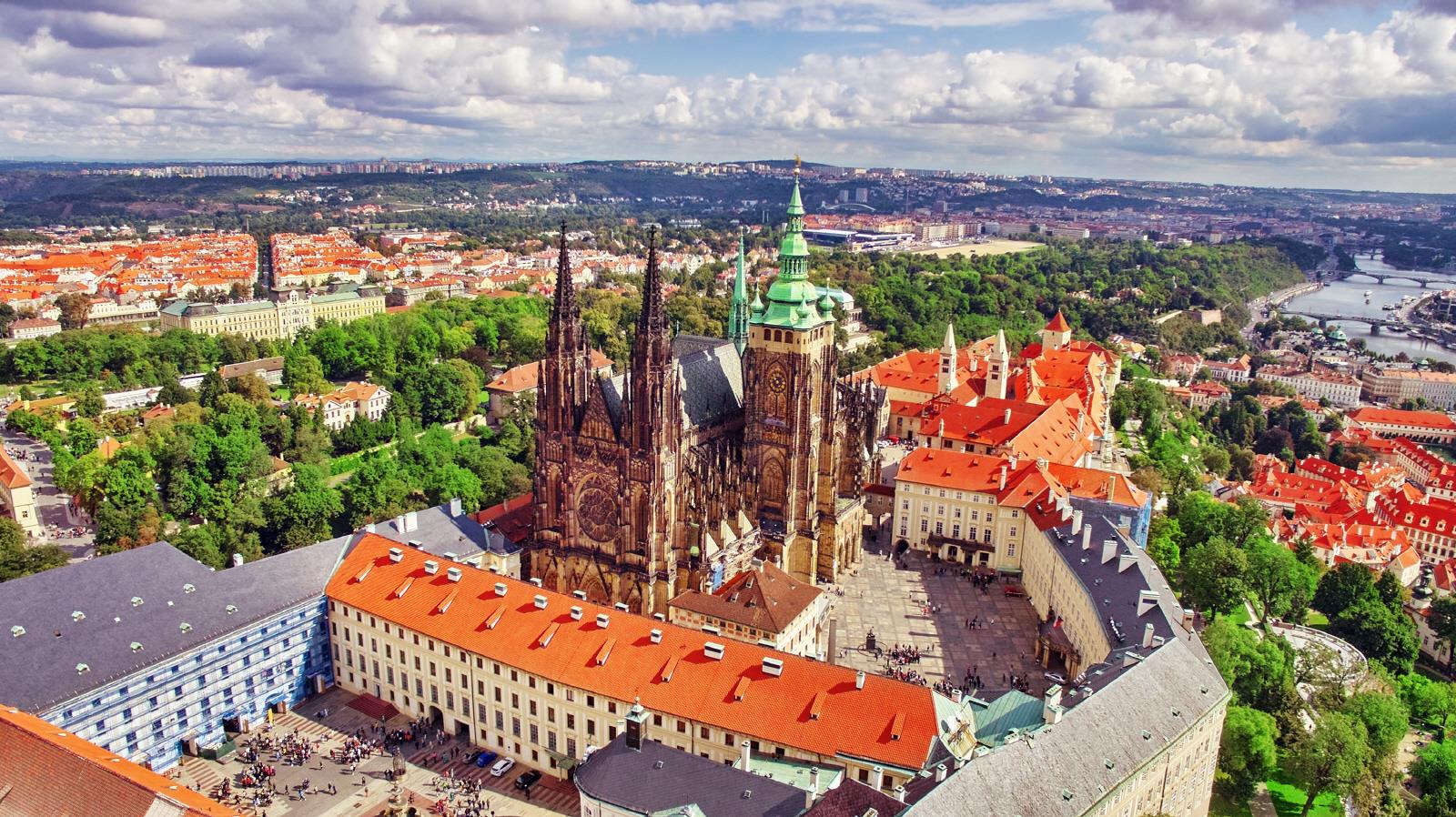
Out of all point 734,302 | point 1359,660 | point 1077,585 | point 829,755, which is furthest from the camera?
point 734,302

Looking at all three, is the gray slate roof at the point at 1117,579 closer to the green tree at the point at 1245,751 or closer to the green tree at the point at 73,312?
the green tree at the point at 1245,751

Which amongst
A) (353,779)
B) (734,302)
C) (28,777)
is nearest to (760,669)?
(353,779)

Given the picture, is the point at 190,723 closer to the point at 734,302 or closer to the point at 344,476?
the point at 344,476

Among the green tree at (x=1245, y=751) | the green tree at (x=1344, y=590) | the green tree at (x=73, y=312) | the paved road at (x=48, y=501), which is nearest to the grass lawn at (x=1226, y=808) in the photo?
the green tree at (x=1245, y=751)

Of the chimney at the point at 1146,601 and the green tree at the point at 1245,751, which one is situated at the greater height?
the chimney at the point at 1146,601

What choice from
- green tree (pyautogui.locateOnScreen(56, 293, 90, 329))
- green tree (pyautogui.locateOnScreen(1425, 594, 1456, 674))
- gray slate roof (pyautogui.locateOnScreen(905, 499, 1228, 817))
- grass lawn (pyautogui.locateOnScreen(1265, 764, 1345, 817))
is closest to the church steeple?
gray slate roof (pyautogui.locateOnScreen(905, 499, 1228, 817))

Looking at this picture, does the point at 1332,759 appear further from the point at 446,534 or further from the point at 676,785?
the point at 446,534
